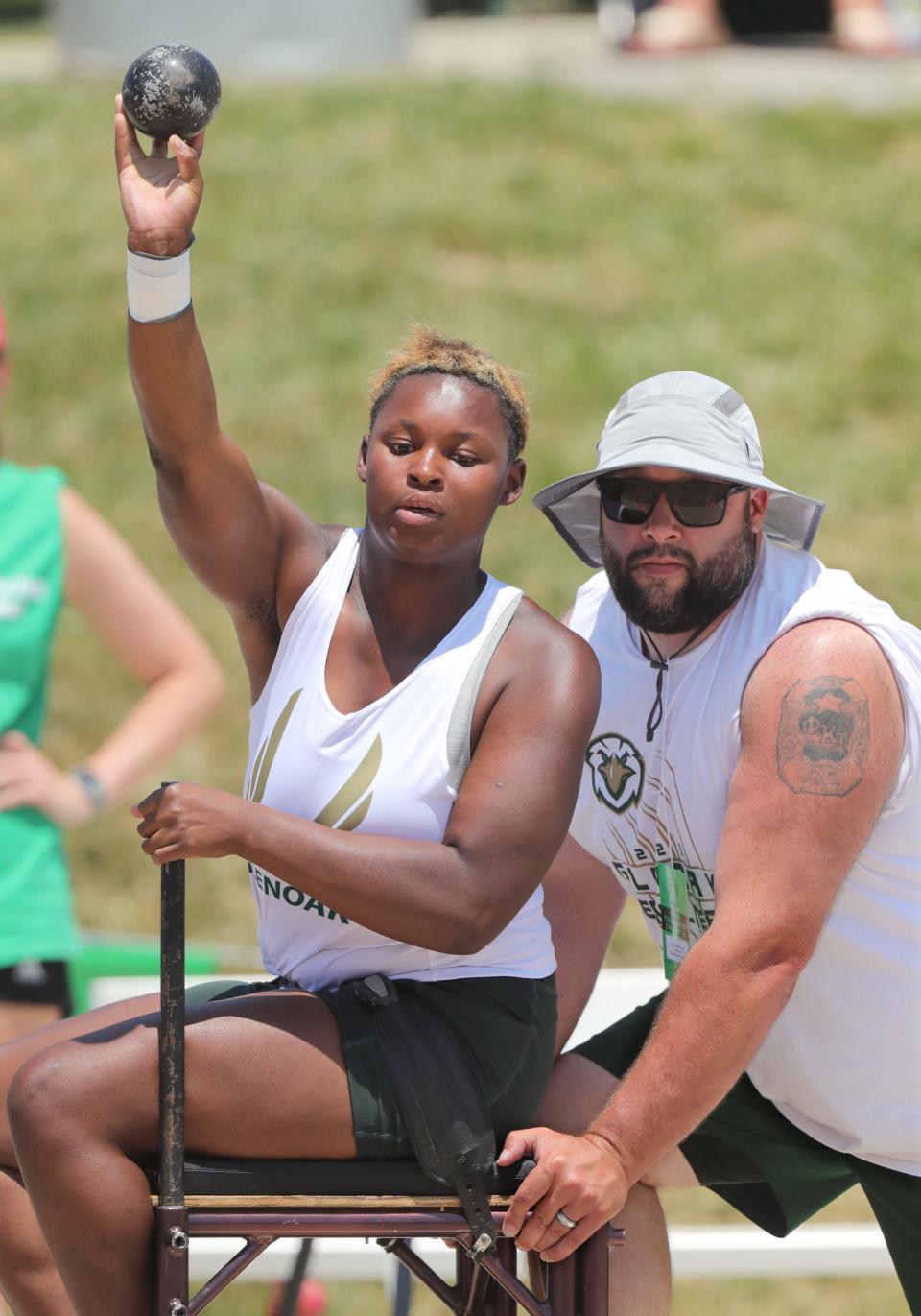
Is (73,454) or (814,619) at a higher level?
(73,454)

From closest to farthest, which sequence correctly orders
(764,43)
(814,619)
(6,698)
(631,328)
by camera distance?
1. (814,619)
2. (6,698)
3. (631,328)
4. (764,43)

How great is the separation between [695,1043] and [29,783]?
5.14ft

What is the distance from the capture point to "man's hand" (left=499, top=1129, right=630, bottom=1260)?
7.80 ft

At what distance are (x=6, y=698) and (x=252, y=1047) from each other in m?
1.40

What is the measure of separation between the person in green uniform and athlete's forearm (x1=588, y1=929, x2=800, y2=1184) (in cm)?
139

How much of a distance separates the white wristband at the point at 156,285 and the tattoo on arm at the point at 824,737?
3.35 feet

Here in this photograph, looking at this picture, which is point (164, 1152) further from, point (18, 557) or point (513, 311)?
point (513, 311)

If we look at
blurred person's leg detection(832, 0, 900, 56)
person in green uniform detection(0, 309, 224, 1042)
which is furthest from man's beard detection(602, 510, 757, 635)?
blurred person's leg detection(832, 0, 900, 56)

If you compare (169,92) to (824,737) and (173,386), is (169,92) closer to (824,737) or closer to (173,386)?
(173,386)

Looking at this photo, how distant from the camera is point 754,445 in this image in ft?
9.14

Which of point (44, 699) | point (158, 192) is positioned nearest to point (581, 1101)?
point (44, 699)

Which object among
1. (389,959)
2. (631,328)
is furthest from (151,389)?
(631,328)

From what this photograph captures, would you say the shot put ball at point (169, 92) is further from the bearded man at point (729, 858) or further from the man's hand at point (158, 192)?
the bearded man at point (729, 858)

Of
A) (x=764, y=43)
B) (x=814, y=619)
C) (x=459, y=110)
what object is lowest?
(x=814, y=619)
